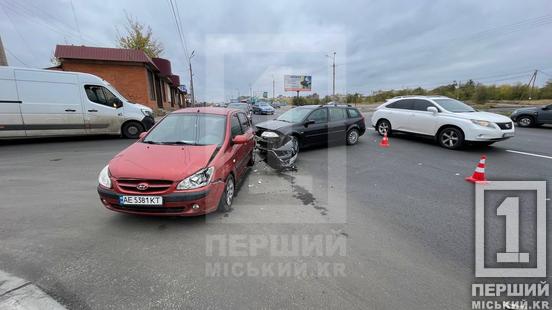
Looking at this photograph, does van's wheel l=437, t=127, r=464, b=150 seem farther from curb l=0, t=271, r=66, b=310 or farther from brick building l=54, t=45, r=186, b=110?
brick building l=54, t=45, r=186, b=110

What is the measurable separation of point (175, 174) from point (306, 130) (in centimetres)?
533

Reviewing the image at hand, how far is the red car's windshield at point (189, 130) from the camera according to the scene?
405 centimetres

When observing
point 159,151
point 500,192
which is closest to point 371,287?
point 159,151

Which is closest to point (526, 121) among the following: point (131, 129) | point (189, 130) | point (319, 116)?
point (319, 116)

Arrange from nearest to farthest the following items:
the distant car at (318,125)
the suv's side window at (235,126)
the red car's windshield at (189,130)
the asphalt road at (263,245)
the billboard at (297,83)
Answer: the asphalt road at (263,245)
the red car's windshield at (189,130)
the suv's side window at (235,126)
the distant car at (318,125)
the billboard at (297,83)

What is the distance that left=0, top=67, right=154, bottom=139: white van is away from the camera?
26.8 feet

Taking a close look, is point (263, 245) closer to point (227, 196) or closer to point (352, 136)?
point (227, 196)

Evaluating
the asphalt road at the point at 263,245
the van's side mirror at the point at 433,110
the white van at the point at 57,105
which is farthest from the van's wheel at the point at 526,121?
the white van at the point at 57,105

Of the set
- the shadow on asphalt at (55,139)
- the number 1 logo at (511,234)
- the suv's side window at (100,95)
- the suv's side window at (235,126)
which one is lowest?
the number 1 logo at (511,234)

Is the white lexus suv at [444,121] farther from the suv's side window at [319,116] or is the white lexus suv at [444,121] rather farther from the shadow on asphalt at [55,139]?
the shadow on asphalt at [55,139]

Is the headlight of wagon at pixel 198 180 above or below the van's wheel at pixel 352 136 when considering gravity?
below

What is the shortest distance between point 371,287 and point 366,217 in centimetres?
148

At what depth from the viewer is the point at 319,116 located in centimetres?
834

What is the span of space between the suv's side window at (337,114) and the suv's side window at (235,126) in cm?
438
